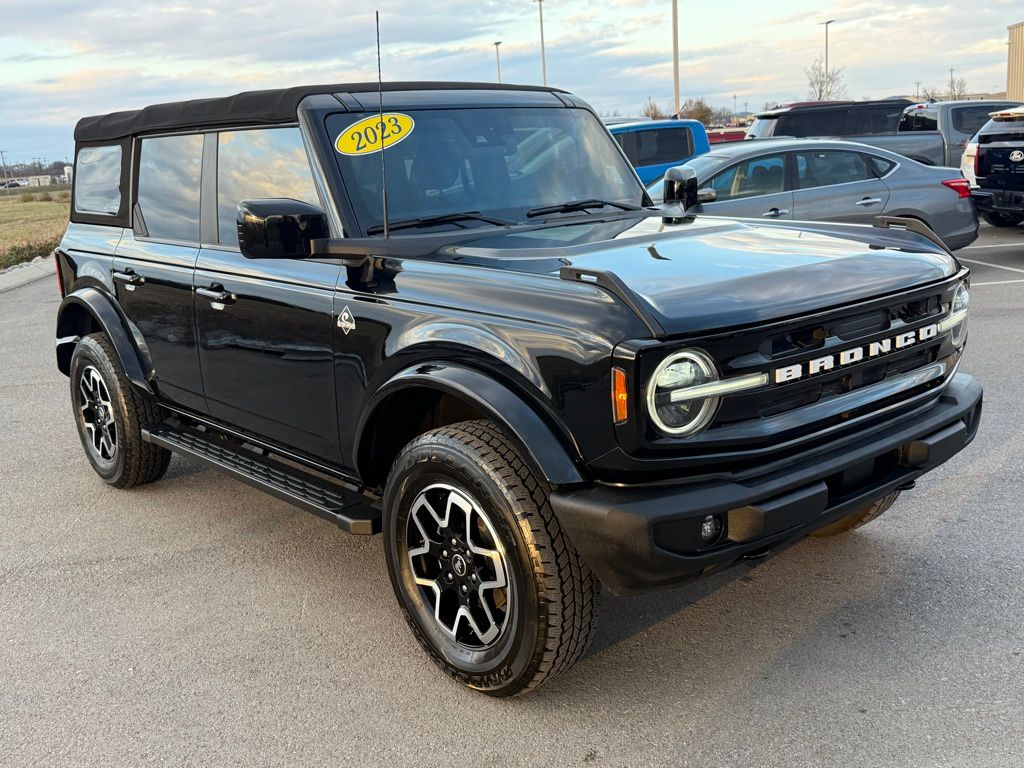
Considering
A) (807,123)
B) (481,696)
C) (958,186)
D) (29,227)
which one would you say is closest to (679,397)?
(481,696)

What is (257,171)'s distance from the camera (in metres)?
4.18

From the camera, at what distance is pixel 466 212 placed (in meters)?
3.90

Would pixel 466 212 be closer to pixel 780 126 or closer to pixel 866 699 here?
pixel 866 699

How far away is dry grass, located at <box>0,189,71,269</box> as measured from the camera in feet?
80.3

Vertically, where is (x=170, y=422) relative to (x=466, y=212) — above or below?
below

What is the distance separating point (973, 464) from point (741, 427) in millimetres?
2828

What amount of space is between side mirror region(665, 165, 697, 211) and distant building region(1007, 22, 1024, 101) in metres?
45.9

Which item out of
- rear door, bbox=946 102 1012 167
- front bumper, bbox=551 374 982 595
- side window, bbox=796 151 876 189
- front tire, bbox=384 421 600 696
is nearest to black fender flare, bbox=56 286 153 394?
front tire, bbox=384 421 600 696

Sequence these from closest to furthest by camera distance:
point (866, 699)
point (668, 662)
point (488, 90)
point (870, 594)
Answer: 1. point (866, 699)
2. point (668, 662)
3. point (870, 594)
4. point (488, 90)

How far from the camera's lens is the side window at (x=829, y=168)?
33.9 feet

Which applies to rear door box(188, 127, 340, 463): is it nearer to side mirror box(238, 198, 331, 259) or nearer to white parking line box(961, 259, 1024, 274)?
side mirror box(238, 198, 331, 259)

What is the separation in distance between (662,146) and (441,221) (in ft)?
40.2

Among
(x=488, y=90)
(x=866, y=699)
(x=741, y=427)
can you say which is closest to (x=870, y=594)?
(x=866, y=699)

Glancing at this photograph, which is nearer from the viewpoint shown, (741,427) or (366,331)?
(741,427)
